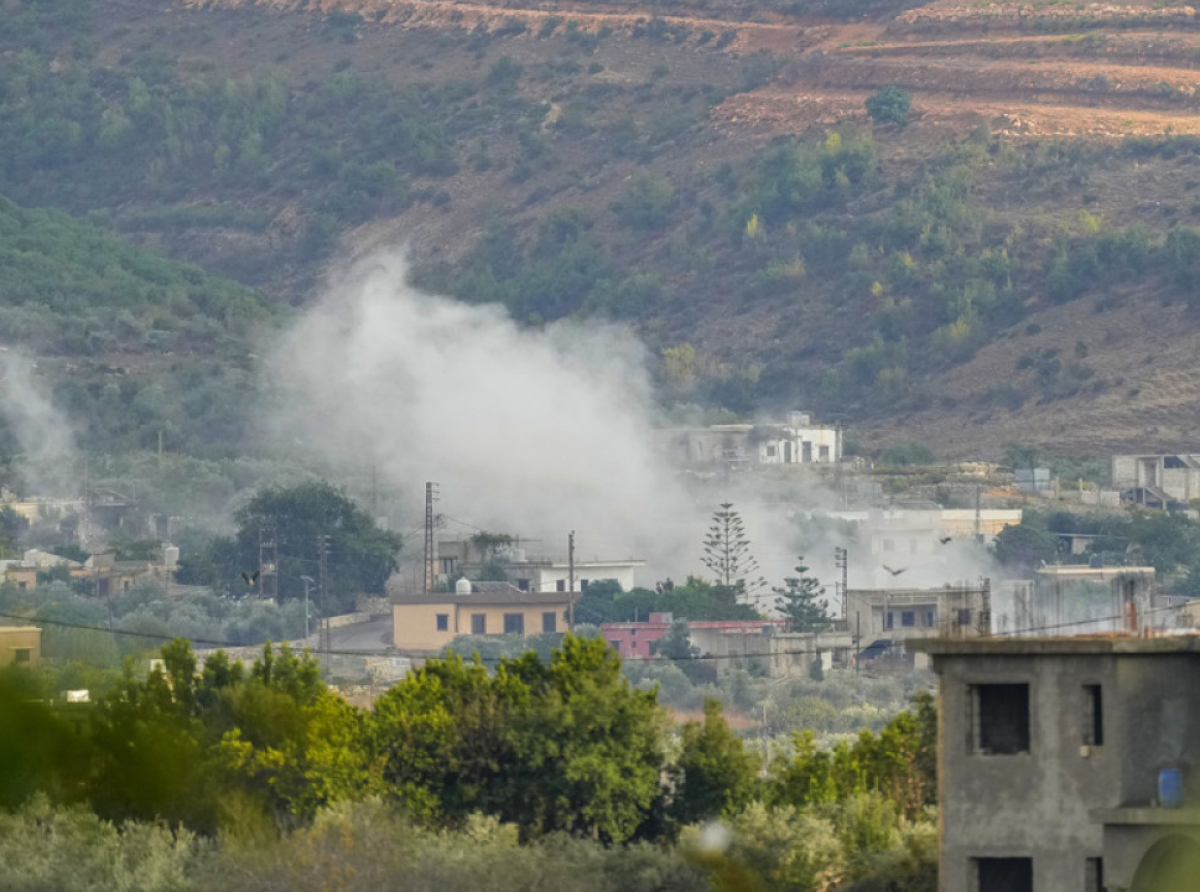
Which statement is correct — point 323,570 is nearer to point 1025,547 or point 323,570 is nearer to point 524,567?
point 524,567

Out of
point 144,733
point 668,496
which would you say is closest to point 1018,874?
point 144,733

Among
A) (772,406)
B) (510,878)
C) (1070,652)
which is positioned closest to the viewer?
(1070,652)

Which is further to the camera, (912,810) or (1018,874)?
(912,810)

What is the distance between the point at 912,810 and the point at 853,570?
81.7 metres

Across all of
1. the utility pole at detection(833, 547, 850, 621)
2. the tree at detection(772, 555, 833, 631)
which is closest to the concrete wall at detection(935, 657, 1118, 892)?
the tree at detection(772, 555, 833, 631)

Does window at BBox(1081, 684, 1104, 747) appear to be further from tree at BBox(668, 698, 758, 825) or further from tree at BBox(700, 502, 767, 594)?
tree at BBox(700, 502, 767, 594)

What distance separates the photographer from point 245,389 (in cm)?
17200

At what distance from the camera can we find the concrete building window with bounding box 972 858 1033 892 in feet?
140

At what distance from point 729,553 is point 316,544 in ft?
44.6

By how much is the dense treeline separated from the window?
6070mm

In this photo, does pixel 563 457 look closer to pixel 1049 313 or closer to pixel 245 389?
pixel 245 389

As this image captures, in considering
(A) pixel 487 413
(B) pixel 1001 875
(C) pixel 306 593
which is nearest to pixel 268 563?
(C) pixel 306 593

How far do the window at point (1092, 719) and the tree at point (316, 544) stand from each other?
89254 millimetres

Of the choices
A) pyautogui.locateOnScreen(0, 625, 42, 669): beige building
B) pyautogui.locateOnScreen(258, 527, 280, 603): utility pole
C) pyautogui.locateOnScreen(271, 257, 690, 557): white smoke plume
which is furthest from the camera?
pyautogui.locateOnScreen(271, 257, 690, 557): white smoke plume
